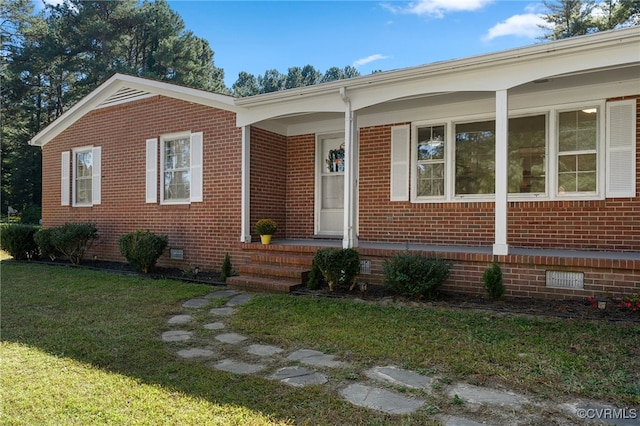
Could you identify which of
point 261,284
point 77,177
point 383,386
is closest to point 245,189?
point 261,284

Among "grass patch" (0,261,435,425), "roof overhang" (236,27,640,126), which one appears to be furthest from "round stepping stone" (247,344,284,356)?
"roof overhang" (236,27,640,126)

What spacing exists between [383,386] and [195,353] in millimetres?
1752

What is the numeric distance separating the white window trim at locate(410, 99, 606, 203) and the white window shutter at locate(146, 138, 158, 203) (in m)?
5.35

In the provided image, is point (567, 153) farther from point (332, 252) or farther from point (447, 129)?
point (332, 252)

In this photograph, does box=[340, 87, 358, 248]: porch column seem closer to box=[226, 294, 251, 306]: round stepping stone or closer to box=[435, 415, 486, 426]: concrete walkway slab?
box=[226, 294, 251, 306]: round stepping stone

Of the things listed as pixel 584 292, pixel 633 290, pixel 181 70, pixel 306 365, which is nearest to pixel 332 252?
pixel 306 365

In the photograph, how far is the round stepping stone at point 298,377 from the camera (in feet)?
10.1

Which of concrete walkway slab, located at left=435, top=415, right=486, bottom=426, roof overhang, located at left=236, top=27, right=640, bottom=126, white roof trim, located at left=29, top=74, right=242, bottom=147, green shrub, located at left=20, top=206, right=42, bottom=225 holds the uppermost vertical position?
white roof trim, located at left=29, top=74, right=242, bottom=147

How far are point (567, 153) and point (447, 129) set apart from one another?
186 centimetres

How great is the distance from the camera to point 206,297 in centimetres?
621

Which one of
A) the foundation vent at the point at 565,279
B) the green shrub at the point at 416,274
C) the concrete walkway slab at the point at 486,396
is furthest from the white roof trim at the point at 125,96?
the concrete walkway slab at the point at 486,396

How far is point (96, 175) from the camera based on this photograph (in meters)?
10.1

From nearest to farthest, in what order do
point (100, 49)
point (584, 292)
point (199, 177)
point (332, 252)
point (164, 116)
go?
point (584, 292)
point (332, 252)
point (199, 177)
point (164, 116)
point (100, 49)

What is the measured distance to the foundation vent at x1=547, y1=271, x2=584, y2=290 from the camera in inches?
200
